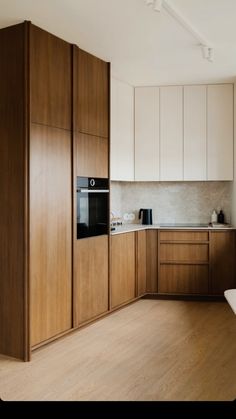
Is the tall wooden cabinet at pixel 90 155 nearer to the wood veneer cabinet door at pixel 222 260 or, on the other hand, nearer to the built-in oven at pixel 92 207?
the built-in oven at pixel 92 207

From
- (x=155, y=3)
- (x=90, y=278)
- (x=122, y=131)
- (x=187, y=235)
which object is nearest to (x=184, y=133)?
(x=122, y=131)

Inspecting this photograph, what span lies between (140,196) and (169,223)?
0.54 m

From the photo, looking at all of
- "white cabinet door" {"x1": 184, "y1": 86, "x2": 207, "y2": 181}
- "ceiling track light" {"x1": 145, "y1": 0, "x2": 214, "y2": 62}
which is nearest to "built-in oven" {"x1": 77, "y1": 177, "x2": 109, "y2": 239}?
"white cabinet door" {"x1": 184, "y1": 86, "x2": 207, "y2": 181}

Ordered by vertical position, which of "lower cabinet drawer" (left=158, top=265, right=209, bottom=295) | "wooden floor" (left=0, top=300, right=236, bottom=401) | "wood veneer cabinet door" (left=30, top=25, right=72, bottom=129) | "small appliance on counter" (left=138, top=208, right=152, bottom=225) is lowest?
"wooden floor" (left=0, top=300, right=236, bottom=401)

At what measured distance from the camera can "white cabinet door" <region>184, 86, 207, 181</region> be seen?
5617mm

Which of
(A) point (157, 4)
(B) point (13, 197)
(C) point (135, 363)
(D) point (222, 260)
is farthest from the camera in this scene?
(D) point (222, 260)

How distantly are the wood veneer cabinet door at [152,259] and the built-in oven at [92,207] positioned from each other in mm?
977

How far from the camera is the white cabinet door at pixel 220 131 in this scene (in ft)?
18.2

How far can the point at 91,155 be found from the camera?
173 inches

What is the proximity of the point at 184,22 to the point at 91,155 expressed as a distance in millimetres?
1505

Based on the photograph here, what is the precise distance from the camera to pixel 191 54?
4.40 m

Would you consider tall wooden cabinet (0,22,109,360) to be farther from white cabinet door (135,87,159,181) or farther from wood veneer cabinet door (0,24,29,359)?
white cabinet door (135,87,159,181)

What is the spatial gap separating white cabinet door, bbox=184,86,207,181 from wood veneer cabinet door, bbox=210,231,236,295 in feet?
2.64

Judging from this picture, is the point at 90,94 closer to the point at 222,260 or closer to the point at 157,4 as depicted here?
the point at 157,4
